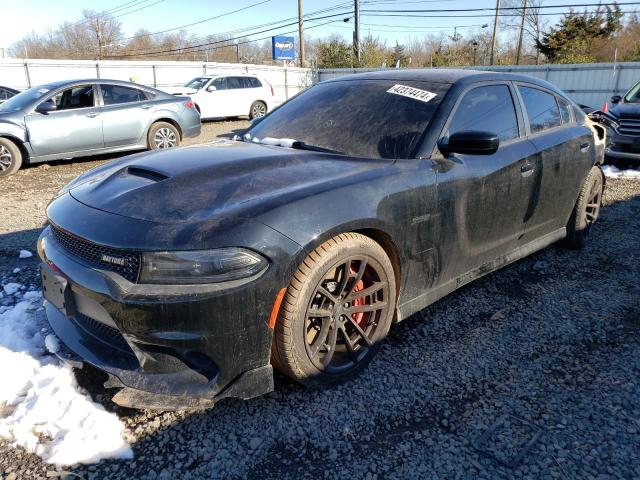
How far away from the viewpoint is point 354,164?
9.27ft

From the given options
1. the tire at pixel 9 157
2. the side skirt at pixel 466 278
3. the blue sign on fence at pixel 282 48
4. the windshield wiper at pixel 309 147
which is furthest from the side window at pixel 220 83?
the blue sign on fence at pixel 282 48

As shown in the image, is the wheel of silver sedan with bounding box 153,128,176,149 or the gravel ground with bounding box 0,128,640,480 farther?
the wheel of silver sedan with bounding box 153,128,176,149

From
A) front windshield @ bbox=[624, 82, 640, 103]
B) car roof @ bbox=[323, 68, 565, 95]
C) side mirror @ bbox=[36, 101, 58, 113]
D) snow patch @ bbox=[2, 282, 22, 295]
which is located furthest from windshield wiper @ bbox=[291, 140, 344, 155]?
front windshield @ bbox=[624, 82, 640, 103]

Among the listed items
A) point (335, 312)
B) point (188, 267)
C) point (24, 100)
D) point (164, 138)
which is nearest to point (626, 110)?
point (164, 138)

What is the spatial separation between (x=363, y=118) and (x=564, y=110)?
222 cm

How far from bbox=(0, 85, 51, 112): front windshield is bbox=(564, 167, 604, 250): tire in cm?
851

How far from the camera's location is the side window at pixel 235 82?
1752cm

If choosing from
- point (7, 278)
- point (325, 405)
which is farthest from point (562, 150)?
point (7, 278)

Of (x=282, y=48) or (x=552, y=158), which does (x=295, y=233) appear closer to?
(x=552, y=158)

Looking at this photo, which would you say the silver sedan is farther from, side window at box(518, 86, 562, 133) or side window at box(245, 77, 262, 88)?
side window at box(245, 77, 262, 88)

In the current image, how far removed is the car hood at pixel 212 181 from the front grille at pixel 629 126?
795 centimetres

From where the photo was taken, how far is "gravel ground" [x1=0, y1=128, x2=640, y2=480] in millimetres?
2127

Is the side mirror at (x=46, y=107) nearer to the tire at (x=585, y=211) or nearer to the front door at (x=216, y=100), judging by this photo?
the tire at (x=585, y=211)

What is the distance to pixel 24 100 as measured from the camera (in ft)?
28.5
